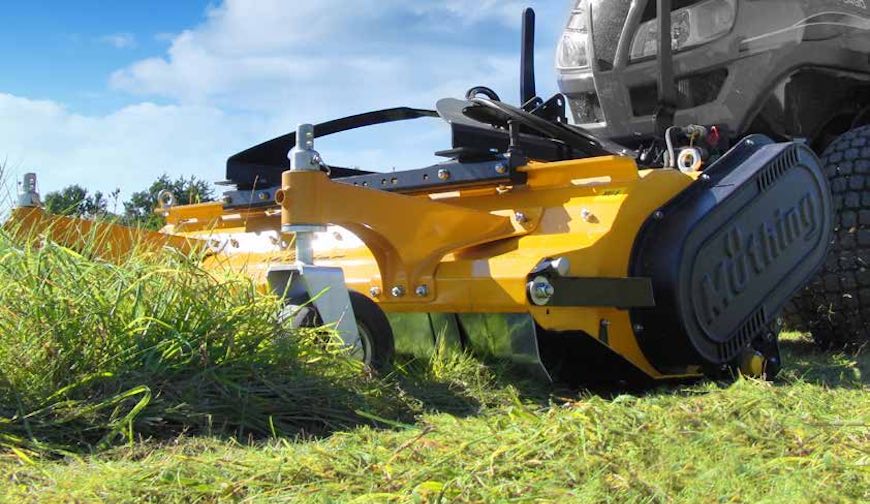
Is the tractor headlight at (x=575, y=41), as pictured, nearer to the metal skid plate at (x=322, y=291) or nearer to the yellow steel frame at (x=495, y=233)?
the yellow steel frame at (x=495, y=233)

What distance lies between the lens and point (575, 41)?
16.0 ft

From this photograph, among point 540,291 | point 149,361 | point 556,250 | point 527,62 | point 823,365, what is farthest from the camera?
point 527,62

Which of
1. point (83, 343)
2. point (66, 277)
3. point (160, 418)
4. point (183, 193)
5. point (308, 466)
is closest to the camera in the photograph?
point (308, 466)

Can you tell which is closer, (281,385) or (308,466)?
(308,466)

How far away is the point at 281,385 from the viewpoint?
8.50 ft

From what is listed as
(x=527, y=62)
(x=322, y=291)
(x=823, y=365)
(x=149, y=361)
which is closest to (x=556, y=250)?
(x=322, y=291)

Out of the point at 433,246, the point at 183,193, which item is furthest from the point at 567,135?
the point at 183,193

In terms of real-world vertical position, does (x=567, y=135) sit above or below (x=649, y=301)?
above

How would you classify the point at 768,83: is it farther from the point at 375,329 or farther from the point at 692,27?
the point at 375,329

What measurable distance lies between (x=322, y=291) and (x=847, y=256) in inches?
94.6

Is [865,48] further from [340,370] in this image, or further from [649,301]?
[340,370]

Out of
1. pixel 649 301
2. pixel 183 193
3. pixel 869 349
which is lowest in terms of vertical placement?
pixel 869 349

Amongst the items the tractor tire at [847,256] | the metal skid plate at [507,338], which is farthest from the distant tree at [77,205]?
the tractor tire at [847,256]

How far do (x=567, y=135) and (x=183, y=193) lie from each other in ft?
7.35
